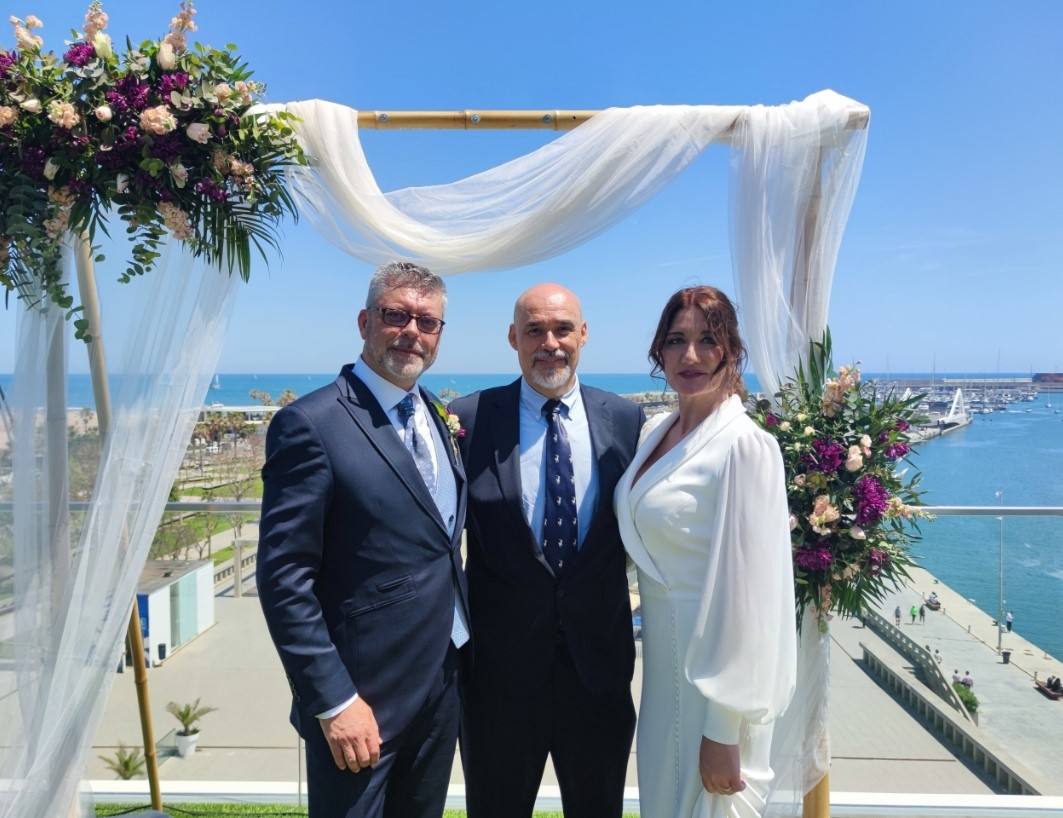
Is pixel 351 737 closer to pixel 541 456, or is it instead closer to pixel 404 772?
pixel 404 772

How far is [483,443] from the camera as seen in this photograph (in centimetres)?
218

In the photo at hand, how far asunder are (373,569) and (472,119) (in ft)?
5.75

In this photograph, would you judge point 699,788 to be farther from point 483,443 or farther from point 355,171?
point 355,171

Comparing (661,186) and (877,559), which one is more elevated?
(661,186)

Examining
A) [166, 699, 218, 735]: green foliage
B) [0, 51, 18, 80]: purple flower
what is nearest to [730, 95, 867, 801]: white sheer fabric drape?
[0, 51, 18, 80]: purple flower

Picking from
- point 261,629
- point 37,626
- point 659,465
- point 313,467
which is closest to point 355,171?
point 313,467

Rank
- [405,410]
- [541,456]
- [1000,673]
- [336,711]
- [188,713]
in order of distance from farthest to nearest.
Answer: [188,713]
[1000,673]
[541,456]
[405,410]
[336,711]

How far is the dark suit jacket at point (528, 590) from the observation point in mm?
2016

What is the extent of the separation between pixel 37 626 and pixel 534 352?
1873mm

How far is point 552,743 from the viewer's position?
210 cm

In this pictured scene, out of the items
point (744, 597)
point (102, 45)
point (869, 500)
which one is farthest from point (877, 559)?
point (102, 45)

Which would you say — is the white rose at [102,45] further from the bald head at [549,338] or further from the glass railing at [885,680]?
the glass railing at [885,680]

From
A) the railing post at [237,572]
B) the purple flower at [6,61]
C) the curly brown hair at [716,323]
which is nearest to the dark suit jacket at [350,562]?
the curly brown hair at [716,323]

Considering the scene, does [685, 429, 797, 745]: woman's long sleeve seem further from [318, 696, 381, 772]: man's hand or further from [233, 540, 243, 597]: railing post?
[233, 540, 243, 597]: railing post
